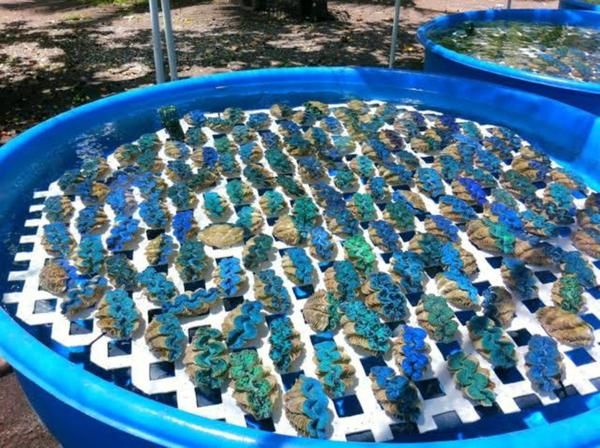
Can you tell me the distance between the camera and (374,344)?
1789 millimetres

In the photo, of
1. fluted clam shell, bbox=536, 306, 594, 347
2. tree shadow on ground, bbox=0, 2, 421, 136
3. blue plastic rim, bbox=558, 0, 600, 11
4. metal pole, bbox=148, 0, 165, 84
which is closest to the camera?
fluted clam shell, bbox=536, 306, 594, 347

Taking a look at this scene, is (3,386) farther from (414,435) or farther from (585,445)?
(585,445)

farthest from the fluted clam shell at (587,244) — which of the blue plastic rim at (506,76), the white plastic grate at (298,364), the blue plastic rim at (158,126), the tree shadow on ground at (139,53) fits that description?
the tree shadow on ground at (139,53)

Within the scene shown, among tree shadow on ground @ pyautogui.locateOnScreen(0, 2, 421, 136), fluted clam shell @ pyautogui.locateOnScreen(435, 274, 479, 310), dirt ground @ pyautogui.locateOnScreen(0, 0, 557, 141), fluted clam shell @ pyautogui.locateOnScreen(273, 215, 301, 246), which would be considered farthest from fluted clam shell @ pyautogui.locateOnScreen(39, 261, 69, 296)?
tree shadow on ground @ pyautogui.locateOnScreen(0, 2, 421, 136)

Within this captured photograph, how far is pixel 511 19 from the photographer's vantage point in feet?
17.3

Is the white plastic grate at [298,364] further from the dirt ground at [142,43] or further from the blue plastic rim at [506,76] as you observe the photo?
the dirt ground at [142,43]

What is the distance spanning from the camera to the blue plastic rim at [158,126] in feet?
4.33

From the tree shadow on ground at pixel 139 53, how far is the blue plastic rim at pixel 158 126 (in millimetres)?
1400

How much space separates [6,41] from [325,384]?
6203 mm

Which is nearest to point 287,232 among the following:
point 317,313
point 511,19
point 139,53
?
point 317,313

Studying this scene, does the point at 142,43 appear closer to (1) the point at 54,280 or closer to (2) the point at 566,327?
(1) the point at 54,280

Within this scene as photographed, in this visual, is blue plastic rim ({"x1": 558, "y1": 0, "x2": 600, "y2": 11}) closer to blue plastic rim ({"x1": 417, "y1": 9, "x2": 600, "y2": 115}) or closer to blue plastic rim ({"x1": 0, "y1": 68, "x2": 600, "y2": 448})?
blue plastic rim ({"x1": 417, "y1": 9, "x2": 600, "y2": 115})

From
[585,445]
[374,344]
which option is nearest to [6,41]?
[374,344]

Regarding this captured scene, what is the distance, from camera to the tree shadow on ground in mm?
4746
